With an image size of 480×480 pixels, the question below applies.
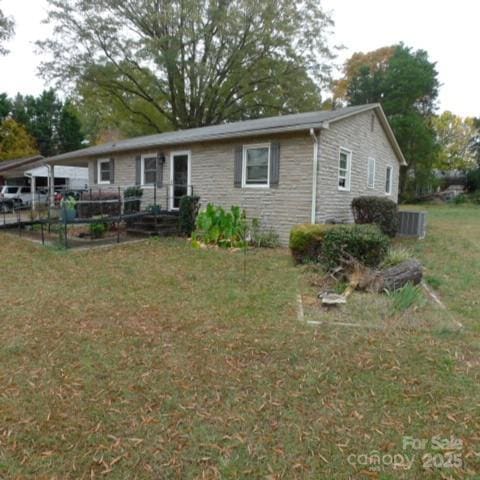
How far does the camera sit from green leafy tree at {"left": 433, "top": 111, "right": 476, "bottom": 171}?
116 ft

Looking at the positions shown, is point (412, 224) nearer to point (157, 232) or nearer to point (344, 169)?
point (344, 169)

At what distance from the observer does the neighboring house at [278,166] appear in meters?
8.80

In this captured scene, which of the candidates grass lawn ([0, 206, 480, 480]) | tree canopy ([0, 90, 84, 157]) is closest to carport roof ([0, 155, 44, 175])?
tree canopy ([0, 90, 84, 157])

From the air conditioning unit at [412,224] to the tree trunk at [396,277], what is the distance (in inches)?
249

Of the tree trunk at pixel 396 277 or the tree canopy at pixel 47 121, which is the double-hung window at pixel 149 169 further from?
the tree canopy at pixel 47 121

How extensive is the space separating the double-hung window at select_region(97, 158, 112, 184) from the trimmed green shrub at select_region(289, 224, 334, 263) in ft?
31.1

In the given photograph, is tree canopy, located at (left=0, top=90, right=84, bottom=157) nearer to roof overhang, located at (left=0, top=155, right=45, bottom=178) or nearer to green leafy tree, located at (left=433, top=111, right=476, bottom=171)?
roof overhang, located at (left=0, top=155, right=45, bottom=178)

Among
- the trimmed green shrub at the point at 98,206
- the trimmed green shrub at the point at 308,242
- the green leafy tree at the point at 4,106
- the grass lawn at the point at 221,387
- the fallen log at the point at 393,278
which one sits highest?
the green leafy tree at the point at 4,106

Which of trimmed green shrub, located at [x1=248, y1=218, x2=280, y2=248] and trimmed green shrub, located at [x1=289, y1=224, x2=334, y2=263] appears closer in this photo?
trimmed green shrub, located at [x1=289, y1=224, x2=334, y2=263]

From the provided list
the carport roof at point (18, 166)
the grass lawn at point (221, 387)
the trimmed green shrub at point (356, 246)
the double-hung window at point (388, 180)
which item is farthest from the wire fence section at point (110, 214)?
the carport roof at point (18, 166)

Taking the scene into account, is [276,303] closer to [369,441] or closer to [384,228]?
[369,441]

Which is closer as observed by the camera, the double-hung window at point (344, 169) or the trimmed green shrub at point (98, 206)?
the double-hung window at point (344, 169)

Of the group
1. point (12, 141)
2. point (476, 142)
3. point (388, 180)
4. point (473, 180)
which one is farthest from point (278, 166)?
point (476, 142)

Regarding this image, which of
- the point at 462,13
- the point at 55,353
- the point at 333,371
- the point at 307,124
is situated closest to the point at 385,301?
the point at 333,371
